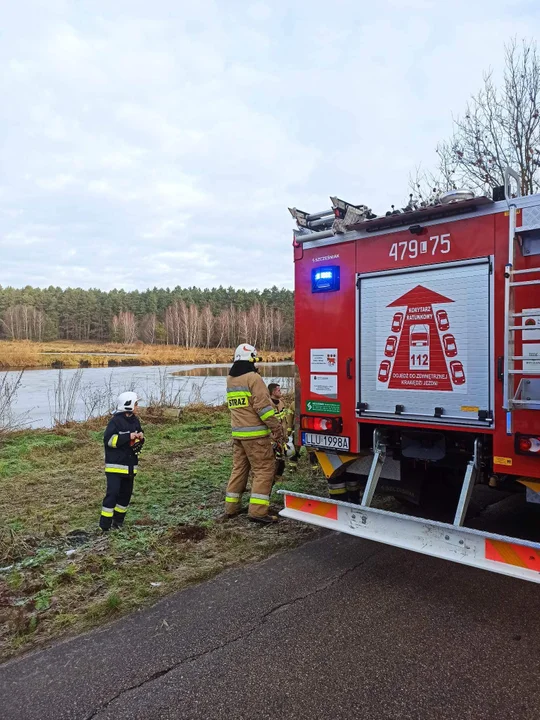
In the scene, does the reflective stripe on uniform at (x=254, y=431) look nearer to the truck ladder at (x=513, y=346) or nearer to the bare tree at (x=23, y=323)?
the truck ladder at (x=513, y=346)

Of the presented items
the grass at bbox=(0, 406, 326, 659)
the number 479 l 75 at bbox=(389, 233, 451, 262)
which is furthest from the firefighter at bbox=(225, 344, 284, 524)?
the number 479 l 75 at bbox=(389, 233, 451, 262)

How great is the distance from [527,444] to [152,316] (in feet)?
310

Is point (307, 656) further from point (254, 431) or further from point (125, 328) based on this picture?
point (125, 328)

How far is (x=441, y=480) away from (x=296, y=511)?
5.42ft

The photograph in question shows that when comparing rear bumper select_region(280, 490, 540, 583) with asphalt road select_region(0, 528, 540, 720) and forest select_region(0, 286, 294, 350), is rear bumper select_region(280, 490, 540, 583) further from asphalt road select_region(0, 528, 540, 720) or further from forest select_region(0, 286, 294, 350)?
forest select_region(0, 286, 294, 350)

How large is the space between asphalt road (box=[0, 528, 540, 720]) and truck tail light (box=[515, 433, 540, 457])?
3.42ft

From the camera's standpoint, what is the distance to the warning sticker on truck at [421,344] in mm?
3953

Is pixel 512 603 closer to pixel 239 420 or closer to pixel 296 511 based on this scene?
pixel 296 511

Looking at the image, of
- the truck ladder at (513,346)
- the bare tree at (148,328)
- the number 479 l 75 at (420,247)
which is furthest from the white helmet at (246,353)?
the bare tree at (148,328)

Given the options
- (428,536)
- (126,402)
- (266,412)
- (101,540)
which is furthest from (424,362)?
(101,540)

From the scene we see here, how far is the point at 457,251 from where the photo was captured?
12.9 ft

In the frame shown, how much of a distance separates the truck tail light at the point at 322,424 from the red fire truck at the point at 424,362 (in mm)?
13

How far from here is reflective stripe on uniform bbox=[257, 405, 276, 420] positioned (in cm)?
536

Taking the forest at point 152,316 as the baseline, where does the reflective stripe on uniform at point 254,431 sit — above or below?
below
